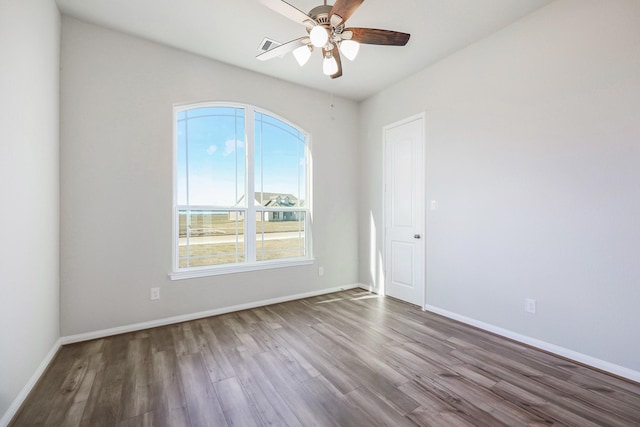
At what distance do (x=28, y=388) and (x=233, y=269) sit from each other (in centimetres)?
185

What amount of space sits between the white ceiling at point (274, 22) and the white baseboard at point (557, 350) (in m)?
2.94

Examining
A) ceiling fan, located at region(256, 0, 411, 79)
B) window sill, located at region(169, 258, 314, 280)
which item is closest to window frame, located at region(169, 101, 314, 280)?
window sill, located at region(169, 258, 314, 280)

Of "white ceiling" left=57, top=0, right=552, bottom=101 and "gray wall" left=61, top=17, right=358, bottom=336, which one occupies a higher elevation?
"white ceiling" left=57, top=0, right=552, bottom=101

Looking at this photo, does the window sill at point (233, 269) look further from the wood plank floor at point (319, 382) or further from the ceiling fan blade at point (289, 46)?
the ceiling fan blade at point (289, 46)

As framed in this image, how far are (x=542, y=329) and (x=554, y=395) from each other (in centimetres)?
77

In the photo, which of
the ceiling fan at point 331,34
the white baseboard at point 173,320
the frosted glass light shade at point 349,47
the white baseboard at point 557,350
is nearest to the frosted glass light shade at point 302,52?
the ceiling fan at point 331,34

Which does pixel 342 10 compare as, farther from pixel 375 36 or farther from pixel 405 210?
pixel 405 210

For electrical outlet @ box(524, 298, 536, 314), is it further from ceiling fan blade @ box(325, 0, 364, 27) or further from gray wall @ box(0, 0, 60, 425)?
gray wall @ box(0, 0, 60, 425)

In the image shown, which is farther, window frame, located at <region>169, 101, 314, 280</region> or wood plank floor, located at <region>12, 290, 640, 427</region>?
window frame, located at <region>169, 101, 314, 280</region>

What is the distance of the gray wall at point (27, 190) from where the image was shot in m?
1.59

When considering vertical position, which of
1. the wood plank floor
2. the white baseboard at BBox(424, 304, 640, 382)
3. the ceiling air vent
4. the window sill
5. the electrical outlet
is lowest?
the wood plank floor

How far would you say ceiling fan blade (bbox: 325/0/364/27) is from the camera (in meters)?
1.70

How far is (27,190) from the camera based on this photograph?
187cm

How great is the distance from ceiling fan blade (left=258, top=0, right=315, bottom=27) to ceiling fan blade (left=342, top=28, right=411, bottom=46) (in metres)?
0.30
